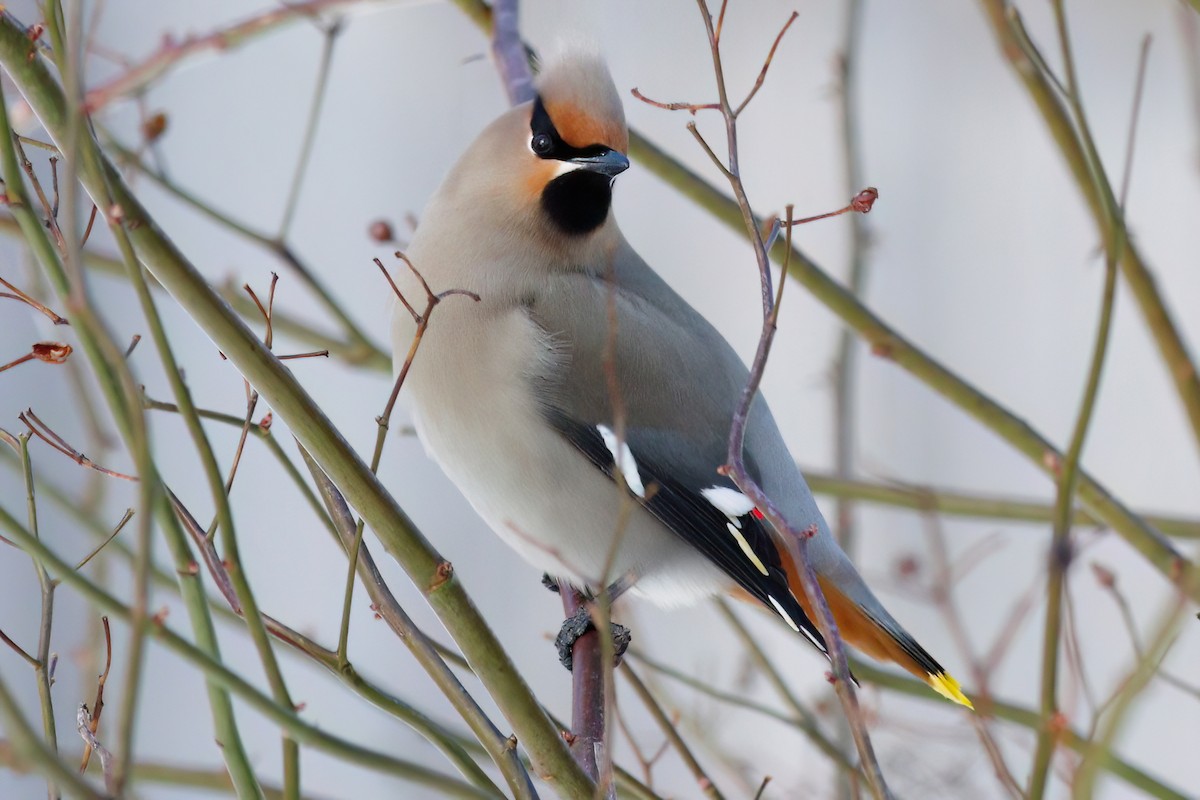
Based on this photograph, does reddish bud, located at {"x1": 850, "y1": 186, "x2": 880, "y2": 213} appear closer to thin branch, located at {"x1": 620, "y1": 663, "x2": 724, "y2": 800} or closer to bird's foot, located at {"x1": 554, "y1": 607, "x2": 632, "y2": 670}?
thin branch, located at {"x1": 620, "y1": 663, "x2": 724, "y2": 800}

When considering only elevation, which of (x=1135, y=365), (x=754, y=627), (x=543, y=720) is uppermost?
(x=1135, y=365)

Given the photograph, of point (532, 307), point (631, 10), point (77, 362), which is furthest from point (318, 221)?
point (532, 307)

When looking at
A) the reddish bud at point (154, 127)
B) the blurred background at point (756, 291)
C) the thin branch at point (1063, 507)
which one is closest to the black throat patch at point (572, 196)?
the reddish bud at point (154, 127)

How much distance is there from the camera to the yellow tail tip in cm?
205

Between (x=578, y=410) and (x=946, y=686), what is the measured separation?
73 centimetres

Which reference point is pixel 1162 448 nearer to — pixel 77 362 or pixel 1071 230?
pixel 1071 230

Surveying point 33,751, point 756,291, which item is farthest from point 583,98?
point 756,291

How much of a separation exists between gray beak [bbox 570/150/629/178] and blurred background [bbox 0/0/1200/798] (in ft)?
7.20

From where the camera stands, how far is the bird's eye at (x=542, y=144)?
7.34 ft

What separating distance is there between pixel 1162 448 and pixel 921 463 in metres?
0.77

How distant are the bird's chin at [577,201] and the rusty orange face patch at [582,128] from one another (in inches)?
5.1

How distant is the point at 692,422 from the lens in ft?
7.44

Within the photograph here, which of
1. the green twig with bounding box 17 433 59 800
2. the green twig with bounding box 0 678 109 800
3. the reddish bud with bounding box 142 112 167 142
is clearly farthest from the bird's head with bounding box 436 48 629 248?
the green twig with bounding box 0 678 109 800

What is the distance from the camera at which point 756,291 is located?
471cm
